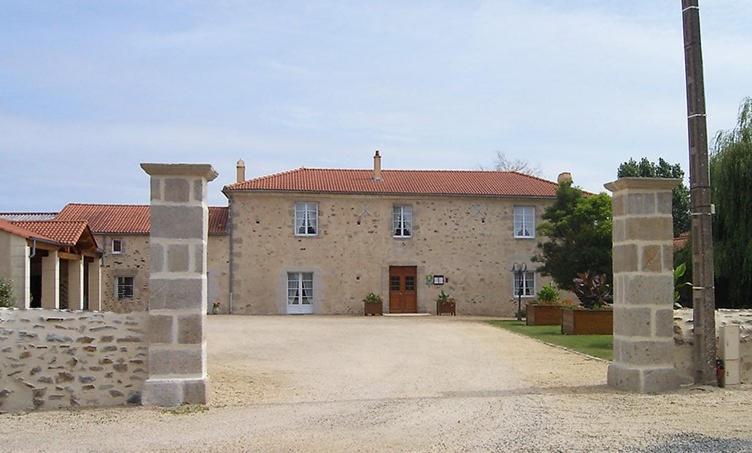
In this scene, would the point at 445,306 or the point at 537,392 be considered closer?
the point at 537,392

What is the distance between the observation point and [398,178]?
2839cm

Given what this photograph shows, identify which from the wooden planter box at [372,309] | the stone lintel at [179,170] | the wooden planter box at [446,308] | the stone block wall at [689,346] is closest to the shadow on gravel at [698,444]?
the stone block wall at [689,346]

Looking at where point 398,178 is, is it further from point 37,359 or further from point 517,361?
point 37,359

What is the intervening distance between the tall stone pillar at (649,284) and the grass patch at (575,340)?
3348mm

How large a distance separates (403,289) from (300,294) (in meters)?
3.62

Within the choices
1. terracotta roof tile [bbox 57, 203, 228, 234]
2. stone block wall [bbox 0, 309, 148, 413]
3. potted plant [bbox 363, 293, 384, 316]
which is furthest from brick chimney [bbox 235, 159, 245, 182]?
stone block wall [bbox 0, 309, 148, 413]

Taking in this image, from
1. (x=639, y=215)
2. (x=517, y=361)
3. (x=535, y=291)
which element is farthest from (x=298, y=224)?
(x=639, y=215)

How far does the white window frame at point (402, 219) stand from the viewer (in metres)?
26.9

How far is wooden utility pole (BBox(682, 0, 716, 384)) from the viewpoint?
29.0 ft

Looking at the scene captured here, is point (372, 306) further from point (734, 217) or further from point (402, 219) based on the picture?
point (734, 217)

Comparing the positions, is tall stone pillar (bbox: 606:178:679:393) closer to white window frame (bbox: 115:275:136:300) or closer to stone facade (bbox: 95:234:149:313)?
stone facade (bbox: 95:234:149:313)

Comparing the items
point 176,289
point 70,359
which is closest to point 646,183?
point 176,289

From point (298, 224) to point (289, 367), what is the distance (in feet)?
51.4

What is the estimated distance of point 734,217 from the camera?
60.2 feet
